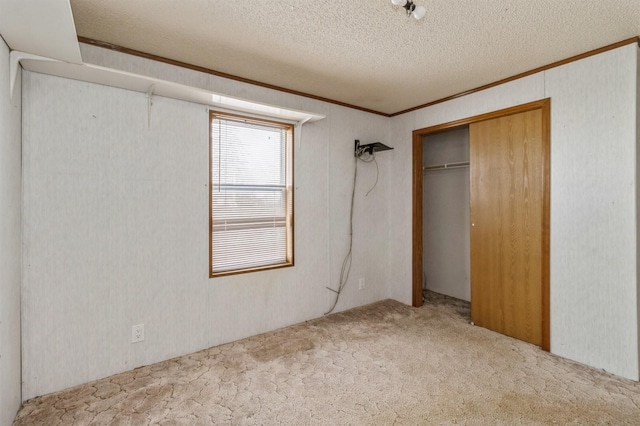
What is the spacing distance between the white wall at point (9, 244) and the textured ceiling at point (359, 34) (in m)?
0.71

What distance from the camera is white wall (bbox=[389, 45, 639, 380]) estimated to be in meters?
2.24

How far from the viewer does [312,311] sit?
11.1 ft

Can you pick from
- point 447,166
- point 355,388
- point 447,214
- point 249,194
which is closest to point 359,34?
point 249,194

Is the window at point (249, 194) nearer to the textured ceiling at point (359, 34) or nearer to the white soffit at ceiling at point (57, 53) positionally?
the white soffit at ceiling at point (57, 53)

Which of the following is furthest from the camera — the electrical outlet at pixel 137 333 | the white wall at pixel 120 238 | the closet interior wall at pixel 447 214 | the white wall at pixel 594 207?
the closet interior wall at pixel 447 214

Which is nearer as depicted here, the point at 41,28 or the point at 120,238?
the point at 41,28

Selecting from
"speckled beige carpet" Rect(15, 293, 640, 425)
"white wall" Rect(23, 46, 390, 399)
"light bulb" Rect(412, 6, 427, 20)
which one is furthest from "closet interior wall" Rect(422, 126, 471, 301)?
"light bulb" Rect(412, 6, 427, 20)

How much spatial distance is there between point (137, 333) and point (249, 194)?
144 cm

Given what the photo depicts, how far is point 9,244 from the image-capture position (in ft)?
5.74

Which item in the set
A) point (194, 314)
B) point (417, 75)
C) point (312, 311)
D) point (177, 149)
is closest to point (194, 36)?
point (177, 149)

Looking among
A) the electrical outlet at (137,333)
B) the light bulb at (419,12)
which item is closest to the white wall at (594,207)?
the light bulb at (419,12)

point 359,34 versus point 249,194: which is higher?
point 359,34

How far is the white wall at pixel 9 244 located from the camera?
5.34 feet

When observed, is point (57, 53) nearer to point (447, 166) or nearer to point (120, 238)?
point (120, 238)
